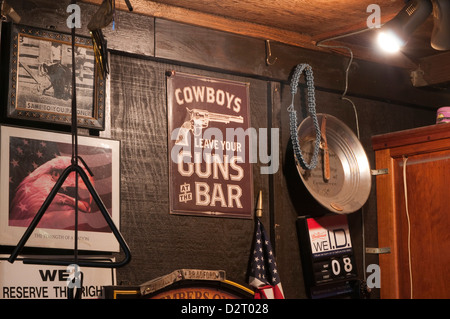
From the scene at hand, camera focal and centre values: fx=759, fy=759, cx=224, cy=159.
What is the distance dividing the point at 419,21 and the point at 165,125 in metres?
1.37

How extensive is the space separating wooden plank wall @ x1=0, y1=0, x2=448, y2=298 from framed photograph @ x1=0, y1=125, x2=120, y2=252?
0.11 meters

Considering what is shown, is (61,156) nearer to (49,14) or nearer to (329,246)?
(49,14)

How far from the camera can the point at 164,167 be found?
12.5 ft

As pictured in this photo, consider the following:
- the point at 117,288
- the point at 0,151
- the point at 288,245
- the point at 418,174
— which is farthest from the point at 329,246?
the point at 0,151

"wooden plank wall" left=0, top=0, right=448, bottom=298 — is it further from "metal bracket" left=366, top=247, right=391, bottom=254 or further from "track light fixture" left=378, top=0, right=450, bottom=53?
"track light fixture" left=378, top=0, right=450, bottom=53

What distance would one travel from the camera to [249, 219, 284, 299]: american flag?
3924mm

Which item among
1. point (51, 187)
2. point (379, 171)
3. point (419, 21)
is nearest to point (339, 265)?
point (379, 171)

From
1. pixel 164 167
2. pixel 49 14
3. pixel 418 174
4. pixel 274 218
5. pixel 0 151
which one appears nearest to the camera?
pixel 0 151

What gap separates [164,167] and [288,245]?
2.93ft

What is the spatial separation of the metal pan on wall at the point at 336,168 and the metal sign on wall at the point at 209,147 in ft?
1.15

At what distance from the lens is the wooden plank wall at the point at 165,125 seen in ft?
12.0

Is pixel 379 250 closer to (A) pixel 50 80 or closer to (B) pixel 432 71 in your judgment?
(B) pixel 432 71

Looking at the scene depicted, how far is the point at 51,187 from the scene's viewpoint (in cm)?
337
